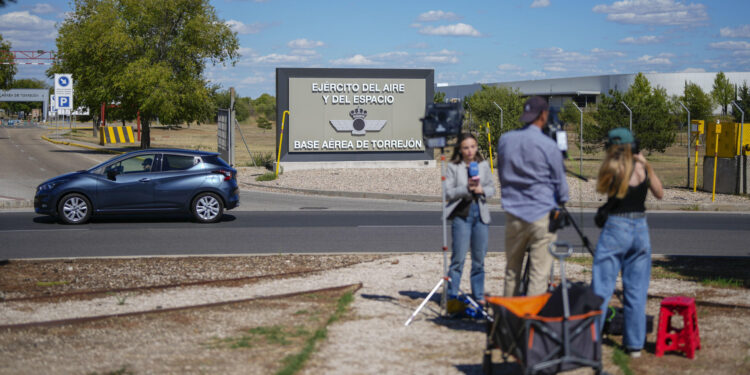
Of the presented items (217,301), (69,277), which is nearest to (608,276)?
(217,301)

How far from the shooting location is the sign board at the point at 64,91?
42562 mm

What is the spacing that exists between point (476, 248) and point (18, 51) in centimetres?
8589

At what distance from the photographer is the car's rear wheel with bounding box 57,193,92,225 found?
14.7 meters

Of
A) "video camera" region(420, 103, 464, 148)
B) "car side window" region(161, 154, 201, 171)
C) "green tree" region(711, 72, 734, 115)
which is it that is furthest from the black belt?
"green tree" region(711, 72, 734, 115)

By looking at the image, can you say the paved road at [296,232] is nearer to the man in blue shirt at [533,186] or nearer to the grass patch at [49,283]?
the grass patch at [49,283]

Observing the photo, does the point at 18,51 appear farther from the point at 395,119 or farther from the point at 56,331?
the point at 56,331

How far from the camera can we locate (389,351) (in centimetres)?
597

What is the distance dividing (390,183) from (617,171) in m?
18.3

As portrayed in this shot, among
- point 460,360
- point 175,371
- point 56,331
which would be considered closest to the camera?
point 175,371

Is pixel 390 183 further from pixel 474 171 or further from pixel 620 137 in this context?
pixel 620 137

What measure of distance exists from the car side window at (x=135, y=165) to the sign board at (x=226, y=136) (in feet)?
41.6

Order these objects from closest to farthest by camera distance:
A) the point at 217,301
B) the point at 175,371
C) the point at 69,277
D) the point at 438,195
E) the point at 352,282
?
the point at 175,371 → the point at 217,301 → the point at 352,282 → the point at 69,277 → the point at 438,195

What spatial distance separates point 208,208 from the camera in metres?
15.2

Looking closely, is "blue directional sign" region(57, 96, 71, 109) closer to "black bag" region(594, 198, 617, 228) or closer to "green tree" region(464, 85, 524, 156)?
"green tree" region(464, 85, 524, 156)
